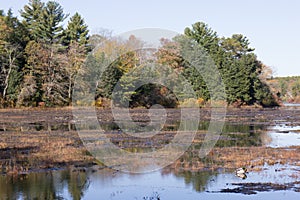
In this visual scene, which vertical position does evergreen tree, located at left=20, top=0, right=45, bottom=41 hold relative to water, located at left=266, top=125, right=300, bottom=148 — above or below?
above

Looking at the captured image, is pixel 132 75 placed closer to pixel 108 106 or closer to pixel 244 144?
pixel 108 106

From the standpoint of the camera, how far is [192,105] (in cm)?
6925

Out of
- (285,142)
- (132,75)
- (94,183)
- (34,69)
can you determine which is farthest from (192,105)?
(94,183)

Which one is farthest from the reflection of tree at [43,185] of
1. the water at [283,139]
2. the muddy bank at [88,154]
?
the water at [283,139]

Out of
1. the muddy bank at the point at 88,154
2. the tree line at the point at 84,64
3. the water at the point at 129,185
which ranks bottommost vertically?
the water at the point at 129,185

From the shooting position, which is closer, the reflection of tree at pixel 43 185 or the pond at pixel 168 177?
the reflection of tree at pixel 43 185

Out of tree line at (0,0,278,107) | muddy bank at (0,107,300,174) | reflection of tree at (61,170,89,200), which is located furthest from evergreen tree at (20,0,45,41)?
reflection of tree at (61,170,89,200)

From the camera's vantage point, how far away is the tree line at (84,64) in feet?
196

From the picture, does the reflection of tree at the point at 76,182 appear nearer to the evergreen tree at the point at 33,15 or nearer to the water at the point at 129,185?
the water at the point at 129,185

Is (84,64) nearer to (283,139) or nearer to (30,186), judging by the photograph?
(283,139)

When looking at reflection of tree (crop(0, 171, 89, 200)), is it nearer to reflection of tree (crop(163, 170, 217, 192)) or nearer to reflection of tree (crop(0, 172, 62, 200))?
reflection of tree (crop(0, 172, 62, 200))

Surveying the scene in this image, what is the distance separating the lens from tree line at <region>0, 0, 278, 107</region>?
59875 millimetres

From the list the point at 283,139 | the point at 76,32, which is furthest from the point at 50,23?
the point at 283,139

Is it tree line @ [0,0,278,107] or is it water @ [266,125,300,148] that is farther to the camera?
tree line @ [0,0,278,107]
